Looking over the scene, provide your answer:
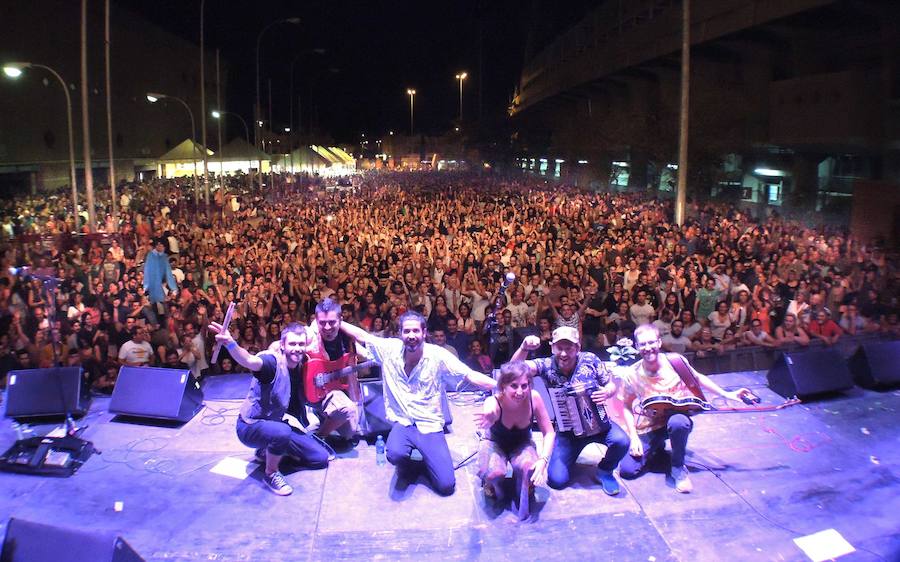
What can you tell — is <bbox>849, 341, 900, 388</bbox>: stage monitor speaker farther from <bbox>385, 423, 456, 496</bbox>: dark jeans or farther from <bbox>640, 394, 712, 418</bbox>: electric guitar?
<bbox>385, 423, 456, 496</bbox>: dark jeans

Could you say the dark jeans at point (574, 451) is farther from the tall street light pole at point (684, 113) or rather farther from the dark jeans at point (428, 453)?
the tall street light pole at point (684, 113)

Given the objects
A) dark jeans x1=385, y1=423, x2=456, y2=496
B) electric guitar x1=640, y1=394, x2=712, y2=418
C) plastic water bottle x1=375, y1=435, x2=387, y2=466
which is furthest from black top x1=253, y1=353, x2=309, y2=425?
electric guitar x1=640, y1=394, x2=712, y2=418

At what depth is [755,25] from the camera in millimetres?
20922

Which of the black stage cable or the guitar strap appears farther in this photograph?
the guitar strap

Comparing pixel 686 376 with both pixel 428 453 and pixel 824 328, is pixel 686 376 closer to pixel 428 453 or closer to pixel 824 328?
pixel 428 453

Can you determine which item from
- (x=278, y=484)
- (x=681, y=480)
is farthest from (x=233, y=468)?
(x=681, y=480)

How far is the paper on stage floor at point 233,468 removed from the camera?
5242 mm

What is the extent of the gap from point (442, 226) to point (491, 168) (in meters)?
50.6

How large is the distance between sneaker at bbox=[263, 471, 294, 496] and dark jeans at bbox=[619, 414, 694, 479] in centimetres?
244

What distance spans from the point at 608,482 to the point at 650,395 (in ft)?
2.33

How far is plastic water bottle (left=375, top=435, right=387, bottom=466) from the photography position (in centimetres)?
544

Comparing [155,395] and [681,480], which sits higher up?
[155,395]

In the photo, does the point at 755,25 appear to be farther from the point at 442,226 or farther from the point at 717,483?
the point at 717,483

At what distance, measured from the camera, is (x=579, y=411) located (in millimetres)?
4930
